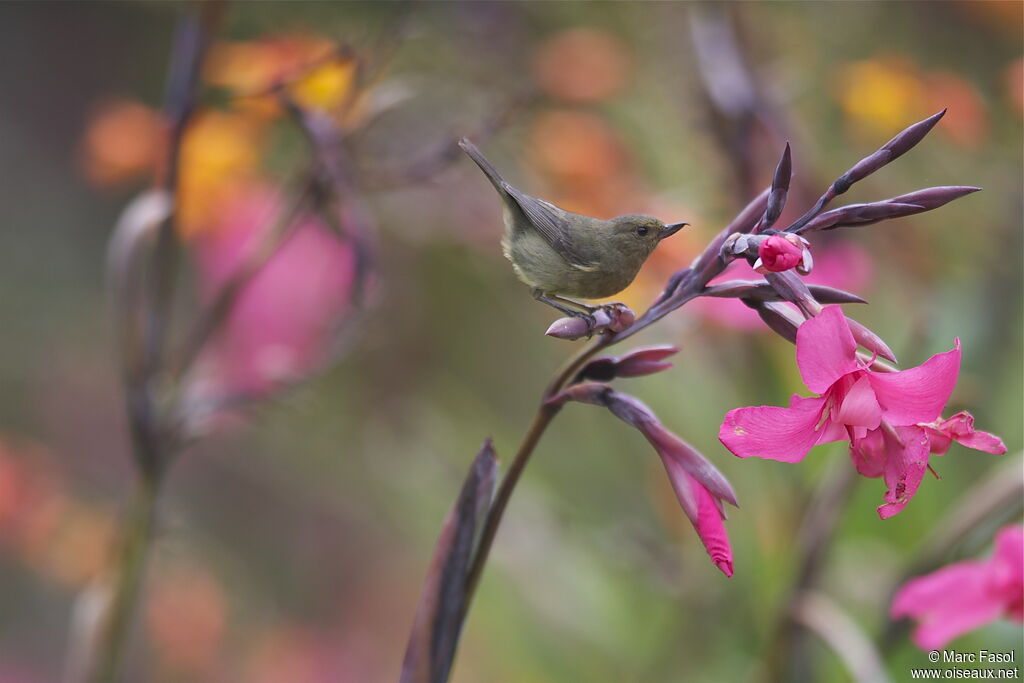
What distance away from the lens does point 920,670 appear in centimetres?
68

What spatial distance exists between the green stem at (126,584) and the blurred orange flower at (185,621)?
0.76m

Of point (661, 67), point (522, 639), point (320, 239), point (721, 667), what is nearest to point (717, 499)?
point (721, 667)

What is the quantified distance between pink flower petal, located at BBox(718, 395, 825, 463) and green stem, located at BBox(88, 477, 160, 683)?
0.45m

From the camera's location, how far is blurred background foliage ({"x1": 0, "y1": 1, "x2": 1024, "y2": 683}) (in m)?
0.86

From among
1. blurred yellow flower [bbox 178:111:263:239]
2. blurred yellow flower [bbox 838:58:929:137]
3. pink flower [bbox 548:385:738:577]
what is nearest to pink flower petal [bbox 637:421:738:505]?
pink flower [bbox 548:385:738:577]

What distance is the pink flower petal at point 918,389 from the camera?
297 mm

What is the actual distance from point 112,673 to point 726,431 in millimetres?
480

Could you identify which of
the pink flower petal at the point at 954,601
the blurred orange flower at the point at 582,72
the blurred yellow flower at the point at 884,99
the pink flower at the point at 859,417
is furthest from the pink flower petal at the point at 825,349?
the blurred orange flower at the point at 582,72

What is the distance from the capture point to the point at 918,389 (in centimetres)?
30

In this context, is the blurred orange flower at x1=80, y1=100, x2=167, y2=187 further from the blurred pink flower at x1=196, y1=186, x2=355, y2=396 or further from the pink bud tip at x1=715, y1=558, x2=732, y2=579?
the pink bud tip at x1=715, y1=558, x2=732, y2=579

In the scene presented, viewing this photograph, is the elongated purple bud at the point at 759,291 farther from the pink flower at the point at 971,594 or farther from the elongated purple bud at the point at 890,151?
the pink flower at the point at 971,594

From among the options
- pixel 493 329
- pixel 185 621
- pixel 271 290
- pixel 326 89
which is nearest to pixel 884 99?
pixel 326 89

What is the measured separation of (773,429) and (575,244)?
0.34 feet

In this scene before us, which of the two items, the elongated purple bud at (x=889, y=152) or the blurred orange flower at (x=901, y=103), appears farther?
the blurred orange flower at (x=901, y=103)
